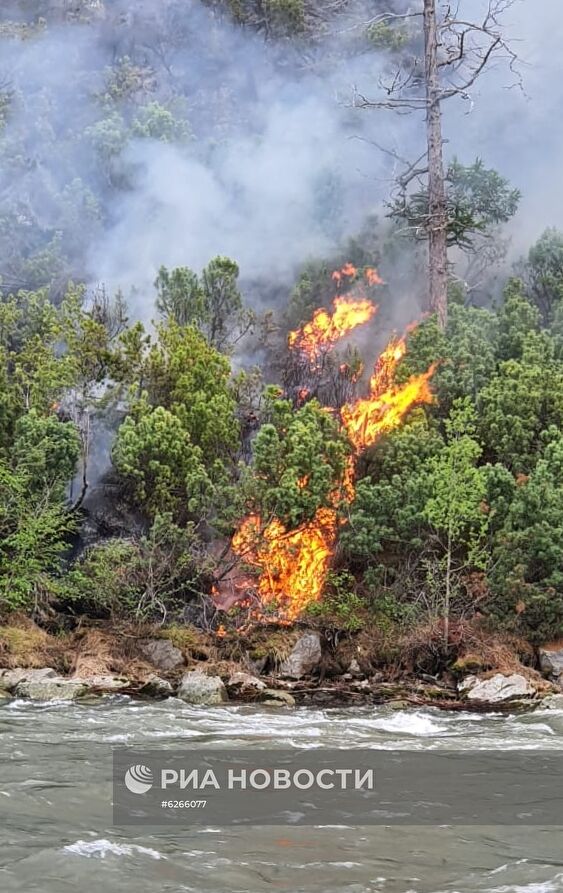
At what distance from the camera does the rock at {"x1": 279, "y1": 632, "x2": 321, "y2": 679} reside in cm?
1867

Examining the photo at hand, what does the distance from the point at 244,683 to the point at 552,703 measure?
5717mm

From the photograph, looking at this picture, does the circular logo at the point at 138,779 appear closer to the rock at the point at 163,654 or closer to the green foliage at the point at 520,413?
the rock at the point at 163,654

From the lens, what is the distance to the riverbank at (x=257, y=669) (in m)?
16.4

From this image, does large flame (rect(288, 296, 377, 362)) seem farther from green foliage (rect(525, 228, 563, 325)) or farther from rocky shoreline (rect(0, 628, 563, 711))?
rocky shoreline (rect(0, 628, 563, 711))

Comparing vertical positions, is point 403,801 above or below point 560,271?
below

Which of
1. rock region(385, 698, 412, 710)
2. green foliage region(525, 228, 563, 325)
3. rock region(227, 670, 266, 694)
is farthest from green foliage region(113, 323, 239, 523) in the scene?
green foliage region(525, 228, 563, 325)

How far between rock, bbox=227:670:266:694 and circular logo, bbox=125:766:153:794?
6503mm

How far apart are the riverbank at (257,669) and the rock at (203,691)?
0.06 feet

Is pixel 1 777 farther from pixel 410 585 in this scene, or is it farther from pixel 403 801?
pixel 410 585

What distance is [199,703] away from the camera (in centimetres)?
Result: 1594

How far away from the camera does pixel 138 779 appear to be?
9.72m

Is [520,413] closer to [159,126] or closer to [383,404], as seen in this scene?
[383,404]

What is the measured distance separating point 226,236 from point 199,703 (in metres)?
26.7

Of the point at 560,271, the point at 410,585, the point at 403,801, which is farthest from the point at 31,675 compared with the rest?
the point at 560,271
